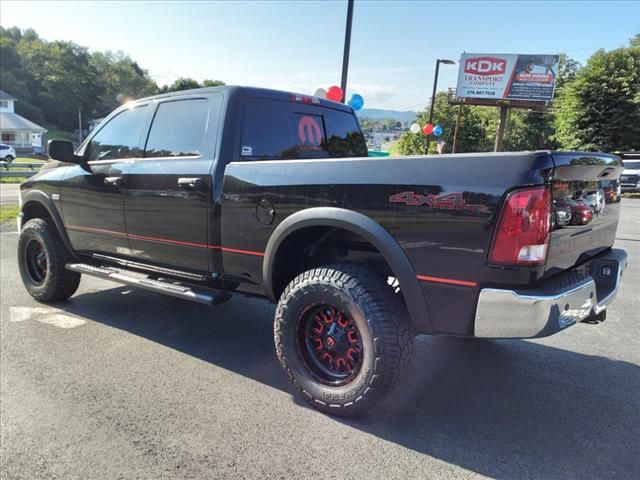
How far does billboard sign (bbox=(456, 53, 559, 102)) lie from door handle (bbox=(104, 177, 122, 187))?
33306 mm

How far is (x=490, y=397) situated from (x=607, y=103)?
89.9 feet

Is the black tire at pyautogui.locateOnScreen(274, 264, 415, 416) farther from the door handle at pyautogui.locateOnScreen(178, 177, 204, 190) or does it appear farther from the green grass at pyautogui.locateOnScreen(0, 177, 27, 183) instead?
the green grass at pyautogui.locateOnScreen(0, 177, 27, 183)

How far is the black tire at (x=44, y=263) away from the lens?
453 centimetres

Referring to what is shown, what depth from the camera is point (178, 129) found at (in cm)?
364

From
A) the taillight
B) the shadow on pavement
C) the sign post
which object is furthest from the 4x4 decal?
the sign post

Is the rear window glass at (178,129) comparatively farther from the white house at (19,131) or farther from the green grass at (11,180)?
the white house at (19,131)

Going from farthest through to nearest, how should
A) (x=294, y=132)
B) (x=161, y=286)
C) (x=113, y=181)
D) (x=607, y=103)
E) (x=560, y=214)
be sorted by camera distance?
(x=607, y=103) < (x=113, y=181) < (x=294, y=132) < (x=161, y=286) < (x=560, y=214)

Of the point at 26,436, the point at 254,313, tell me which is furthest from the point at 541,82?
the point at 26,436

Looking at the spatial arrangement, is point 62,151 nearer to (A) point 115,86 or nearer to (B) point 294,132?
(B) point 294,132

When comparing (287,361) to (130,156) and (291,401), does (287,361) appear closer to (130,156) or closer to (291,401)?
(291,401)

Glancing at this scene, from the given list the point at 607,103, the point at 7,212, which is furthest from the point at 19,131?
the point at 607,103

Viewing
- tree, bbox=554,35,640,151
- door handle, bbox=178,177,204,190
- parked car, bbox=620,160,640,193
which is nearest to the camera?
door handle, bbox=178,177,204,190

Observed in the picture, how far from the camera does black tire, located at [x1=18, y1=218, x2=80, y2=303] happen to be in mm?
4527

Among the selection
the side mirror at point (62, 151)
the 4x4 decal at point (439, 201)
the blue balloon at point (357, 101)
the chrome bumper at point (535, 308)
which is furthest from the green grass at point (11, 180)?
the chrome bumper at point (535, 308)
